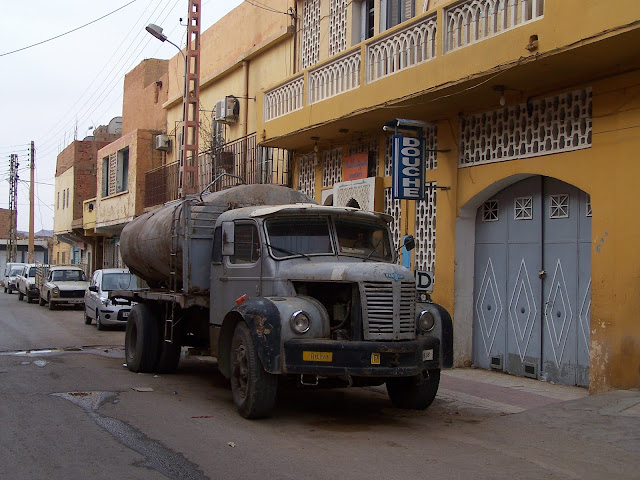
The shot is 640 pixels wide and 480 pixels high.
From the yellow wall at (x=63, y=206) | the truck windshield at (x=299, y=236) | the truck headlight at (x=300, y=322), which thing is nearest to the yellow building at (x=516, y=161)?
the truck windshield at (x=299, y=236)

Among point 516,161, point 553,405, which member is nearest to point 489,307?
point 516,161

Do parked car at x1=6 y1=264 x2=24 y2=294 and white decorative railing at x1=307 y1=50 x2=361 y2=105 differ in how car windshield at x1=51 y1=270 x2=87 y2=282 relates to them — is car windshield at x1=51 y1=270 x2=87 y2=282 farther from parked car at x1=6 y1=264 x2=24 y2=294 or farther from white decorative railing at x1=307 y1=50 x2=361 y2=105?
white decorative railing at x1=307 y1=50 x2=361 y2=105

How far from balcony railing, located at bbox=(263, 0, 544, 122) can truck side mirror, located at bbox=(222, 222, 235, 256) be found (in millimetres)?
4595

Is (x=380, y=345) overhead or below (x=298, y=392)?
overhead

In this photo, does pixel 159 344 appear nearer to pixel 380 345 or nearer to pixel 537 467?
pixel 380 345

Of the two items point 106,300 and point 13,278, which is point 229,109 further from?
point 13,278

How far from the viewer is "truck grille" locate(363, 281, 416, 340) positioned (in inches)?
297

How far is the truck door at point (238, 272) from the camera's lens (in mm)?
8625

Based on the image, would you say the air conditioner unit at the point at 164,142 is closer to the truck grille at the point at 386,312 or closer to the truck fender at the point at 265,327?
the truck fender at the point at 265,327

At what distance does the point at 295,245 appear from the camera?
28.1 ft

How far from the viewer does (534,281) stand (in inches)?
437

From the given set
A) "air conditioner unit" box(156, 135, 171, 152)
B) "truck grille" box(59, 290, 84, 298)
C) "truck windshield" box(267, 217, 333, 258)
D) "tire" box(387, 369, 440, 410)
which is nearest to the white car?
"truck grille" box(59, 290, 84, 298)

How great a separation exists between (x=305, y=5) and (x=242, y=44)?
393 cm

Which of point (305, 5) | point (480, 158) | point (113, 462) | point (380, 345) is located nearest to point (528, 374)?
point (480, 158)
